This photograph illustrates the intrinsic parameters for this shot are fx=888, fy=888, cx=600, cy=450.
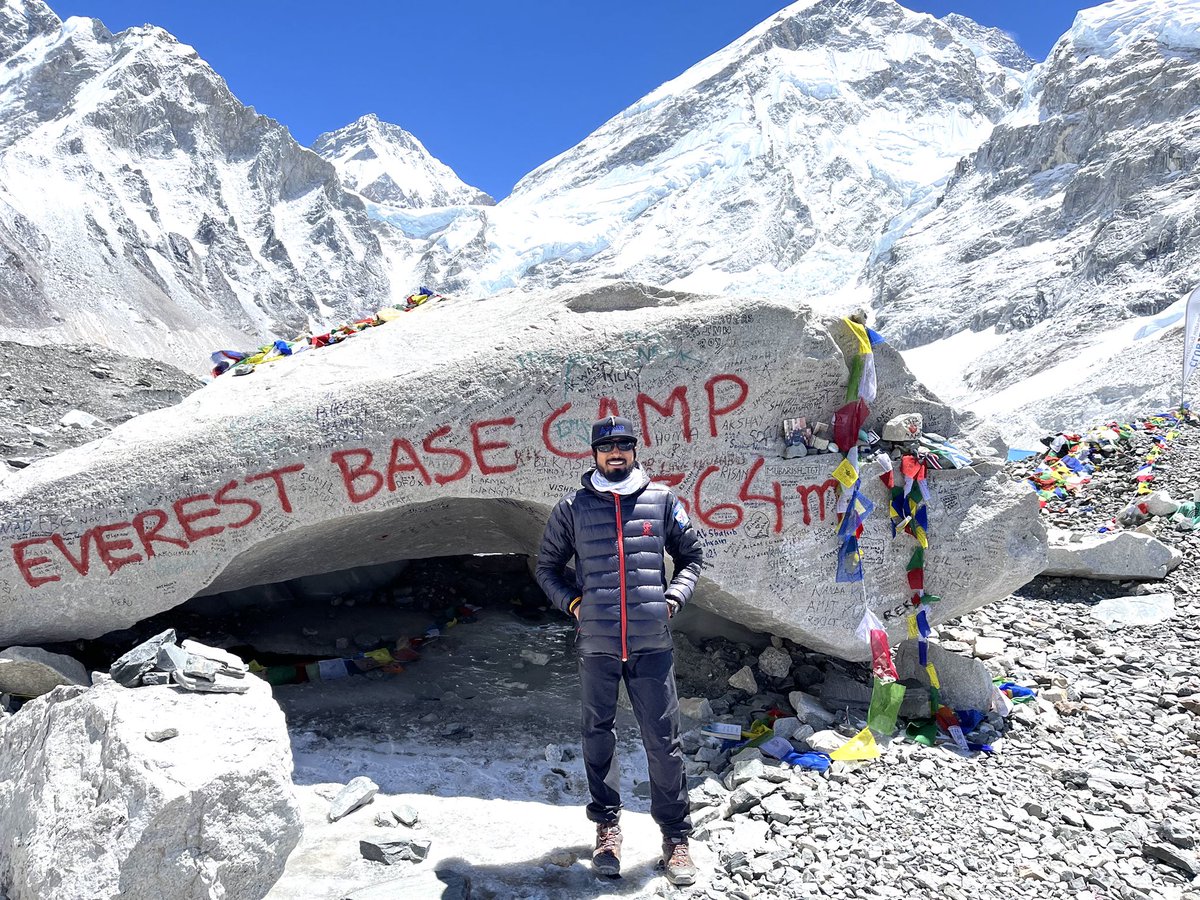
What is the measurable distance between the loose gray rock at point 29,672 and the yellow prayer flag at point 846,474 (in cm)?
569

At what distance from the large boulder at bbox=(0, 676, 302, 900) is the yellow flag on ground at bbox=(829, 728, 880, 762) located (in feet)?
11.3

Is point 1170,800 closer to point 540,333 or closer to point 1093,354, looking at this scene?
point 540,333

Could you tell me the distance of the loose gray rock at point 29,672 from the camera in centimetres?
589

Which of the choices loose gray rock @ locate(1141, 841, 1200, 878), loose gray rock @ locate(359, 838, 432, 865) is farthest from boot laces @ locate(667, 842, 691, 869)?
loose gray rock @ locate(1141, 841, 1200, 878)

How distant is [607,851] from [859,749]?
84.7 inches

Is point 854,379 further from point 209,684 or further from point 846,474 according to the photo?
point 209,684

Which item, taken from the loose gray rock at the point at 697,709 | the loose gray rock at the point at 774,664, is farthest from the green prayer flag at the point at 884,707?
the loose gray rock at the point at 697,709

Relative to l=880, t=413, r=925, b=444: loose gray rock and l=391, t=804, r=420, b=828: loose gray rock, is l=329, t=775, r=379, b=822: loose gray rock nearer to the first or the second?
l=391, t=804, r=420, b=828: loose gray rock

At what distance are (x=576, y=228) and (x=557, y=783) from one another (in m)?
161

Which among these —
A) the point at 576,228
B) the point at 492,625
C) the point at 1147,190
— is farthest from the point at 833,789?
the point at 576,228

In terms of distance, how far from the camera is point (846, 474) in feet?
22.6

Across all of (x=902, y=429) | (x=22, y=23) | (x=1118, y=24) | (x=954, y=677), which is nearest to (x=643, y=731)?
(x=954, y=677)

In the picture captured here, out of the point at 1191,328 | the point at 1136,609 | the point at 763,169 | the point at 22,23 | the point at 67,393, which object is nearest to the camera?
the point at 1136,609

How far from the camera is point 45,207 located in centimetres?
7988
